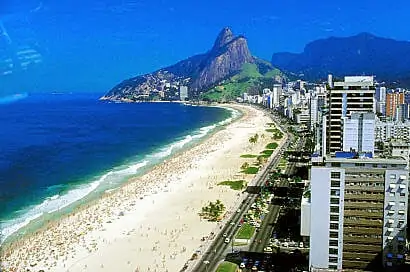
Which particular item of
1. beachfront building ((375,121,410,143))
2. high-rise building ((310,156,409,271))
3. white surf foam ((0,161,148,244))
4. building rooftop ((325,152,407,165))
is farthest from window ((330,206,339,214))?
beachfront building ((375,121,410,143))

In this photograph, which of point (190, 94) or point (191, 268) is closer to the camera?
point (191, 268)

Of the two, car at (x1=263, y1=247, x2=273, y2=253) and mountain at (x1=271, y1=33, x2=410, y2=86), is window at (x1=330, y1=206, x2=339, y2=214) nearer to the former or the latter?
car at (x1=263, y1=247, x2=273, y2=253)

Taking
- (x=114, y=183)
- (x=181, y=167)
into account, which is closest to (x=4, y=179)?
(x=114, y=183)

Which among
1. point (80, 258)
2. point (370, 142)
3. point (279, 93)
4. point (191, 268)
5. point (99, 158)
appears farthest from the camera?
point (279, 93)

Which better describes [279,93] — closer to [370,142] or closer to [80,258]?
[370,142]

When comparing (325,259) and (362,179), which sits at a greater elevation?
(362,179)

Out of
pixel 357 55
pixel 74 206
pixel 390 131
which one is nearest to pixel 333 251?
pixel 74 206

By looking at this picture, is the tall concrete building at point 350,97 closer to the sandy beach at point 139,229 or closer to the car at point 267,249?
the sandy beach at point 139,229
